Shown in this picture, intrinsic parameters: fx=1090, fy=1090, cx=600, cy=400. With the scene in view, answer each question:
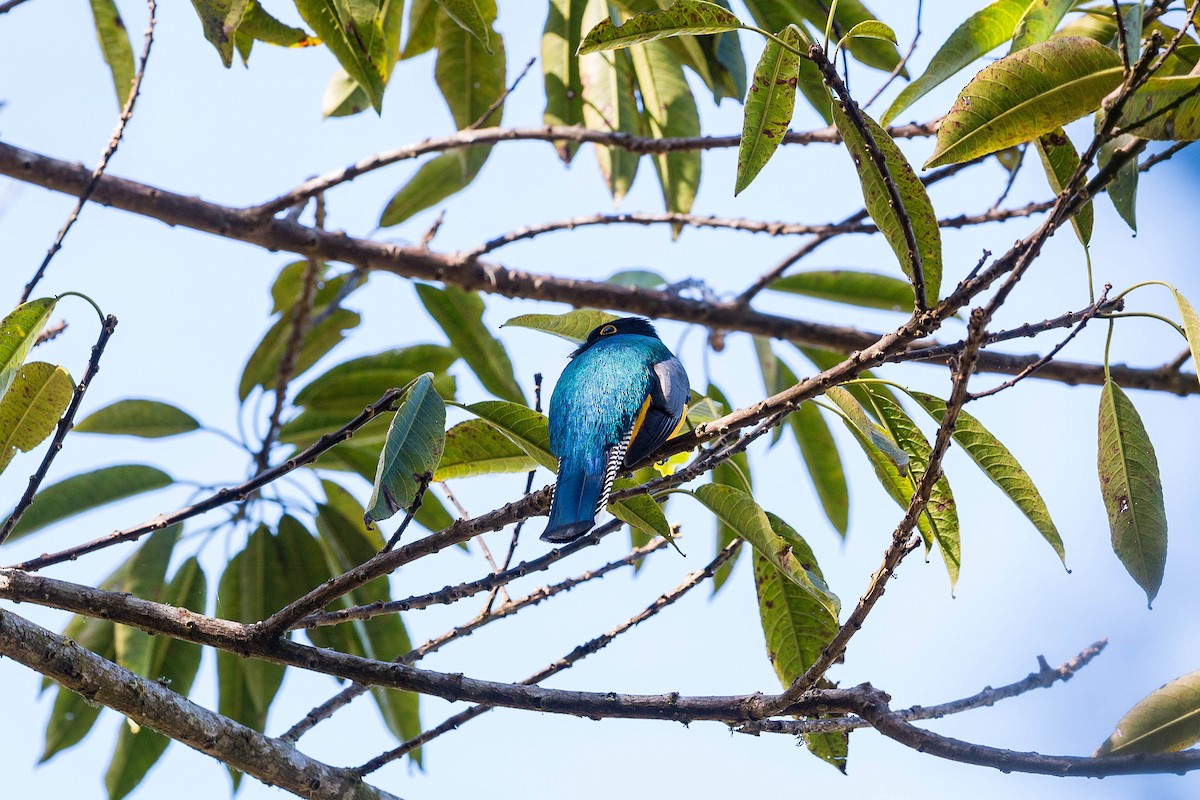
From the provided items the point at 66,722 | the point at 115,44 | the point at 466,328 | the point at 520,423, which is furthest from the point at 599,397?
the point at 66,722

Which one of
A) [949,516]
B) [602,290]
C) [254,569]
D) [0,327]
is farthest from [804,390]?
[254,569]

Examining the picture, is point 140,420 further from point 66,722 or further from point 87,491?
point 66,722

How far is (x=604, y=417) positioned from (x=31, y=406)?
56.4 inches

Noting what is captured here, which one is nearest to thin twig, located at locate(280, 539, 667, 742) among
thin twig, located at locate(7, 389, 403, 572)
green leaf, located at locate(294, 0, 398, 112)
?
thin twig, located at locate(7, 389, 403, 572)

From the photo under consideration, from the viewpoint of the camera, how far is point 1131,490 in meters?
2.20

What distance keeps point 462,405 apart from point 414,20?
3.25m

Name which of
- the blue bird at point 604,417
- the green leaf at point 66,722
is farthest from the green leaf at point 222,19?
the green leaf at point 66,722

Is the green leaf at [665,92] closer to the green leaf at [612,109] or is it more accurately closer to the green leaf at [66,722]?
the green leaf at [612,109]

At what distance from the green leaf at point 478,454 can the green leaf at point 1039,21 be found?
1518 mm

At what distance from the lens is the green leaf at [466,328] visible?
15.8 feet

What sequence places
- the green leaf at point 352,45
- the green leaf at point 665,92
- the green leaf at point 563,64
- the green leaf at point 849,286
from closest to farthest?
the green leaf at point 352,45, the green leaf at point 665,92, the green leaf at point 563,64, the green leaf at point 849,286

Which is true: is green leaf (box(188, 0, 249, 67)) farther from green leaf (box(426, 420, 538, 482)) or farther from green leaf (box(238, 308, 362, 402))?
green leaf (box(238, 308, 362, 402))

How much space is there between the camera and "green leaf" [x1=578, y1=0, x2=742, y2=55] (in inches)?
80.4

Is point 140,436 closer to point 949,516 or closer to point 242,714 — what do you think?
point 242,714
